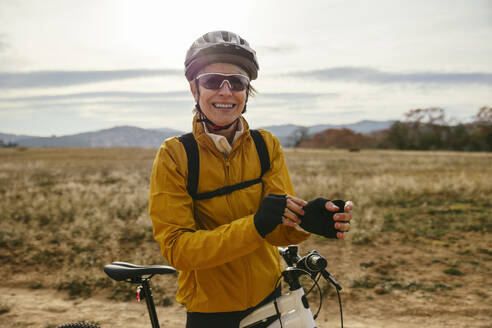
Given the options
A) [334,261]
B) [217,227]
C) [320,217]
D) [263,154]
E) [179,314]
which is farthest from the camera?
[334,261]

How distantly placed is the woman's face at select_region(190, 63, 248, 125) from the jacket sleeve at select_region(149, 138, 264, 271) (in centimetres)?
28

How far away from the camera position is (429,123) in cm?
7794

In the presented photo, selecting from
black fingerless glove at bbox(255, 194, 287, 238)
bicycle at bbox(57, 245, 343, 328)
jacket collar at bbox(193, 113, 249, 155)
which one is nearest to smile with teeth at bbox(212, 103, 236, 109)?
jacket collar at bbox(193, 113, 249, 155)

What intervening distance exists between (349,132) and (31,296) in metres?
121

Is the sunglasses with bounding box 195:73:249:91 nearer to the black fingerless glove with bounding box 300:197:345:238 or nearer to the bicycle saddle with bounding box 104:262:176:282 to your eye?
the black fingerless glove with bounding box 300:197:345:238

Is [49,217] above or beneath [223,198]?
beneath

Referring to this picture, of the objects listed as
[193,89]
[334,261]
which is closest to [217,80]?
[193,89]

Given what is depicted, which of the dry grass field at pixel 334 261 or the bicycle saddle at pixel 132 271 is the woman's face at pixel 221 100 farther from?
the dry grass field at pixel 334 261

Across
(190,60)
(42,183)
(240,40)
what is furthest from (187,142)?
(42,183)

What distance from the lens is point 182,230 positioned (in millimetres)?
1527

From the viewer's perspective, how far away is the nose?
172 centimetres

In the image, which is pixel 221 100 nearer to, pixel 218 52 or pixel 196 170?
pixel 218 52

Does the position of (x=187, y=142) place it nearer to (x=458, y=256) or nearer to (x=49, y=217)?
(x=458, y=256)

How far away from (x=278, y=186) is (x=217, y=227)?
43cm
